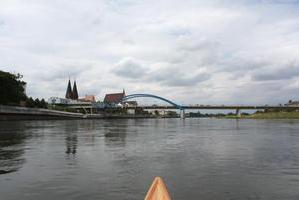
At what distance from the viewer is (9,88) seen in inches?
4724

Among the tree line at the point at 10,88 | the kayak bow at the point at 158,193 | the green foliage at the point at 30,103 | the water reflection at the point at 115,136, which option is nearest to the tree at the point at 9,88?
the tree line at the point at 10,88

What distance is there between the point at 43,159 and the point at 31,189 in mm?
9137

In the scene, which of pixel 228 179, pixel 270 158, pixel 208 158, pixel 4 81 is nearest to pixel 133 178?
pixel 228 179

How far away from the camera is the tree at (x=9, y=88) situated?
11631cm

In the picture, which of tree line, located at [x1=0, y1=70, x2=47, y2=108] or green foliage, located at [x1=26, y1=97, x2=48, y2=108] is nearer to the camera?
tree line, located at [x1=0, y1=70, x2=47, y2=108]

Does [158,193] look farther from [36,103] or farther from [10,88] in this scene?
[36,103]

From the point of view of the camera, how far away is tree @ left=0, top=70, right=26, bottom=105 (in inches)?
4579

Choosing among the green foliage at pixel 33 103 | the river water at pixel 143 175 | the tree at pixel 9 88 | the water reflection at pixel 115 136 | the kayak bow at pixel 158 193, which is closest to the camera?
the kayak bow at pixel 158 193

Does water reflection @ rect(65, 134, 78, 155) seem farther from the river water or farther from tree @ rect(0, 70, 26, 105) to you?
tree @ rect(0, 70, 26, 105)

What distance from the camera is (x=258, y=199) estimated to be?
13.7 metres

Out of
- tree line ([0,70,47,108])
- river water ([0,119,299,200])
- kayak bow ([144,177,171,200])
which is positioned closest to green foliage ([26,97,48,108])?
tree line ([0,70,47,108])

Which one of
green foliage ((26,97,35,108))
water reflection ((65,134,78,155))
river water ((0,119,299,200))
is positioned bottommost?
→ river water ((0,119,299,200))

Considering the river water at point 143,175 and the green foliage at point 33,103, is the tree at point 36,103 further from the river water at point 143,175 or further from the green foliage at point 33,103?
the river water at point 143,175

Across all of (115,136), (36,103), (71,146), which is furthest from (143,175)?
(36,103)
